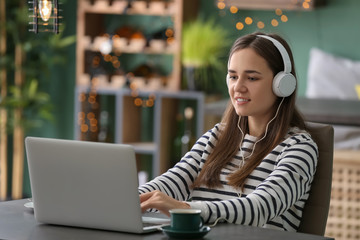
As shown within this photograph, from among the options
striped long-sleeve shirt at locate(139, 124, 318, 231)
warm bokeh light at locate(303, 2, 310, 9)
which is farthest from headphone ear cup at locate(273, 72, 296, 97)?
warm bokeh light at locate(303, 2, 310, 9)

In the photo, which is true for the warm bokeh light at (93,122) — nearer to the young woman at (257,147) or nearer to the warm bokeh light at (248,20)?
the warm bokeh light at (248,20)

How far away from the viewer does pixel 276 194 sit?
2012 mm

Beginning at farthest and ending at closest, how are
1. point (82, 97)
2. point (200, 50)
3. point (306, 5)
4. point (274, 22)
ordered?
point (82, 97), point (274, 22), point (200, 50), point (306, 5)

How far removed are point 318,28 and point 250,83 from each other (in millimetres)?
2936

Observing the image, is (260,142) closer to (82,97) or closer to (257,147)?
(257,147)

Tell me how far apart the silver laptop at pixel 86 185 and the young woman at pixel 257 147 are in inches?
11.4

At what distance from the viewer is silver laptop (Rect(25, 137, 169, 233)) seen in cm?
177

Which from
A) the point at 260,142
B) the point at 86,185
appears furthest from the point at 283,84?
the point at 86,185

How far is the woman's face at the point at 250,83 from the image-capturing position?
223 cm

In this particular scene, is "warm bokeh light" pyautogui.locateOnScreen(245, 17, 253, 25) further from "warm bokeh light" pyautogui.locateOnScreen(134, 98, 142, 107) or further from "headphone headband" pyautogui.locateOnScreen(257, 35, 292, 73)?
"headphone headband" pyautogui.locateOnScreen(257, 35, 292, 73)

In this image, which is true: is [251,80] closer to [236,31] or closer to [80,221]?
[80,221]

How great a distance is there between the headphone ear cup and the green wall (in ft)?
9.24

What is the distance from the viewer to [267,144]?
225cm

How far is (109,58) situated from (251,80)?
3.34 metres
